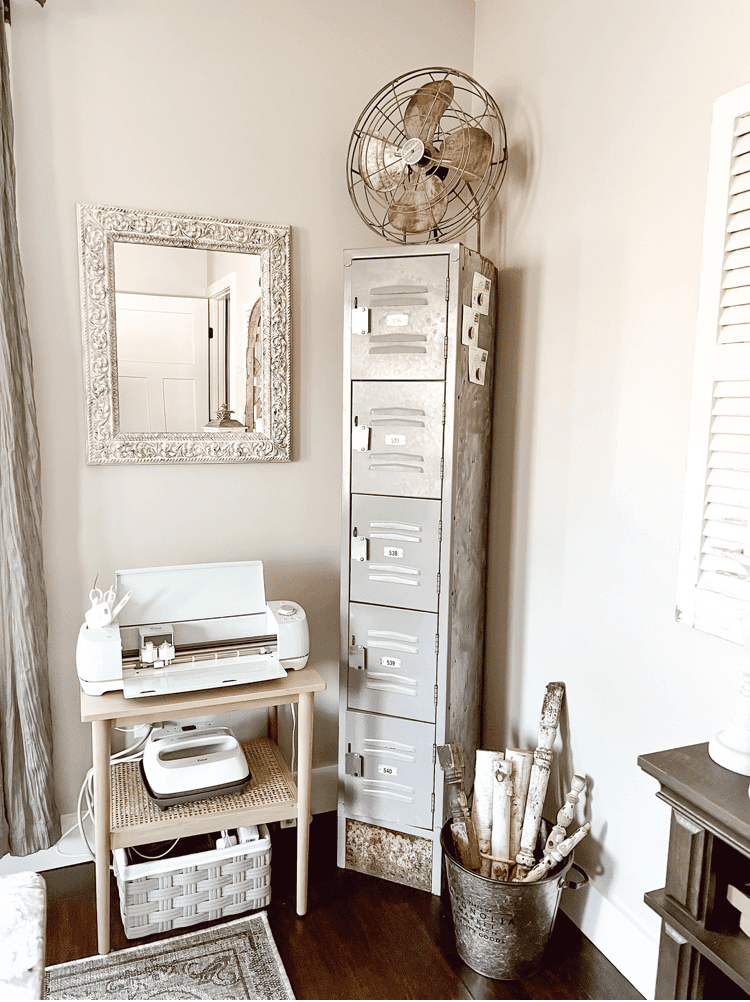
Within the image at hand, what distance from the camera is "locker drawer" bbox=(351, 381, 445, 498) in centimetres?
205

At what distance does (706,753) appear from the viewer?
4.55 feet

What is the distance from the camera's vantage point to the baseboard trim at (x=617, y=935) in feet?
5.97

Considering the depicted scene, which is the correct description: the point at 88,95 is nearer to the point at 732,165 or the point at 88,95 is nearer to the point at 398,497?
the point at 398,497

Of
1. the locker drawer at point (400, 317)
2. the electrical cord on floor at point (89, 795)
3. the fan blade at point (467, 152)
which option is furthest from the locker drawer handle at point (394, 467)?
the electrical cord on floor at point (89, 795)

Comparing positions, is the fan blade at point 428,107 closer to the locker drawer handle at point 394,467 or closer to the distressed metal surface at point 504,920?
the locker drawer handle at point 394,467

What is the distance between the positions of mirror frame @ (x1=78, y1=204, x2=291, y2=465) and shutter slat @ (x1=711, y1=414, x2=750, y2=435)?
4.23ft

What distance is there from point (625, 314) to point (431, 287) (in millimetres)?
507

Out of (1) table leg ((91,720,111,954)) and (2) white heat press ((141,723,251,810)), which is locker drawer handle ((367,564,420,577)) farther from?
(1) table leg ((91,720,111,954))

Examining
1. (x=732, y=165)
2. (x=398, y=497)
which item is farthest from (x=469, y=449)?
(x=732, y=165)

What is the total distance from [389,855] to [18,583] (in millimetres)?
1332

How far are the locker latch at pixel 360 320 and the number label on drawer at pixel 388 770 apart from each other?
1262 millimetres

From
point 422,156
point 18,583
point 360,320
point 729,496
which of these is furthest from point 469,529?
point 18,583

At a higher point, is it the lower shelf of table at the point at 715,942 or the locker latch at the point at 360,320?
the locker latch at the point at 360,320

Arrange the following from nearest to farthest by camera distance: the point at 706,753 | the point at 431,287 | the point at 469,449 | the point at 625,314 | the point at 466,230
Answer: the point at 706,753
the point at 625,314
the point at 431,287
the point at 469,449
the point at 466,230
